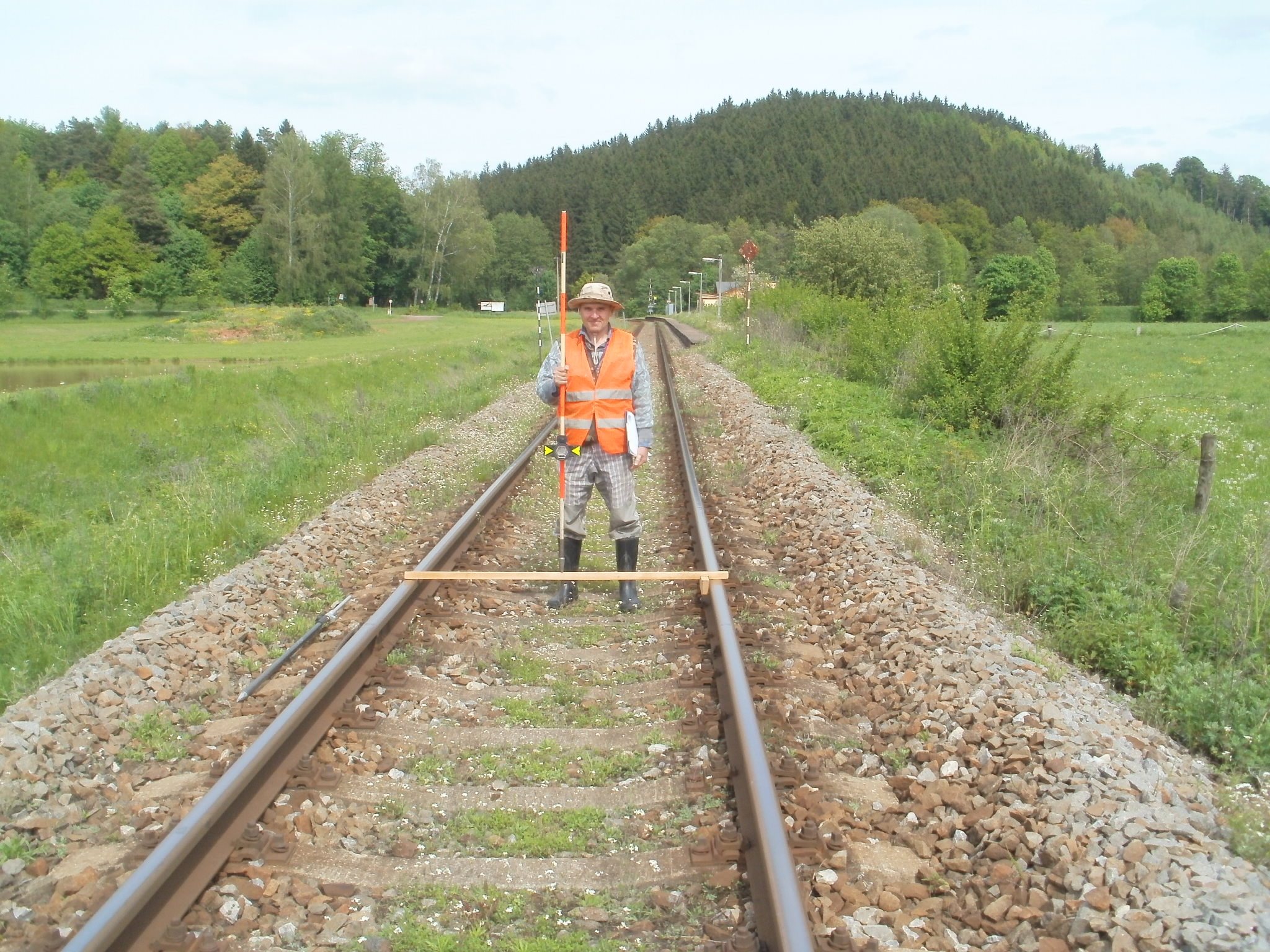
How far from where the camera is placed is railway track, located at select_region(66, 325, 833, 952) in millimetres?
3496

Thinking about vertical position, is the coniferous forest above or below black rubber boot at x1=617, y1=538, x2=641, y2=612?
above

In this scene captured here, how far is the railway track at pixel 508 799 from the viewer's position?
3.50 meters

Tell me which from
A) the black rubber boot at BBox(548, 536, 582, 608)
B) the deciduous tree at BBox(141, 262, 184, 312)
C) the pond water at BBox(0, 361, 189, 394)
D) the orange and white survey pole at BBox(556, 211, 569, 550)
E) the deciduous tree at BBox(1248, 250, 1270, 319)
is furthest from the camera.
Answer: the deciduous tree at BBox(1248, 250, 1270, 319)

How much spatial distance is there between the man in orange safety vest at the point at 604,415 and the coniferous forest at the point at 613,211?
29799 mm

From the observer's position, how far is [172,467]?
14086 mm

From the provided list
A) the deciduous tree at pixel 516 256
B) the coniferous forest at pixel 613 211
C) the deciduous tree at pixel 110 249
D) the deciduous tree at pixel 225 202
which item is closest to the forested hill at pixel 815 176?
the coniferous forest at pixel 613 211

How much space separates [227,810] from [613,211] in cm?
14040

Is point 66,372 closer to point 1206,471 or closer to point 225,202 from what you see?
point 1206,471

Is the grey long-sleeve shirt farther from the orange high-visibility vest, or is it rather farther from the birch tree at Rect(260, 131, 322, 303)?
the birch tree at Rect(260, 131, 322, 303)

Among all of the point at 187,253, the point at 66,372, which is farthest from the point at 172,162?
the point at 66,372

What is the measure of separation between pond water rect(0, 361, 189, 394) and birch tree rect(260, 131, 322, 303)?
160 ft

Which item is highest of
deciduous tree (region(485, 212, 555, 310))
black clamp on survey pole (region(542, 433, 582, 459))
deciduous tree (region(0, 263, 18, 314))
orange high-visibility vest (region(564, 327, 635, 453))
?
deciduous tree (region(485, 212, 555, 310))

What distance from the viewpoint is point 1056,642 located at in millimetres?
A: 6559

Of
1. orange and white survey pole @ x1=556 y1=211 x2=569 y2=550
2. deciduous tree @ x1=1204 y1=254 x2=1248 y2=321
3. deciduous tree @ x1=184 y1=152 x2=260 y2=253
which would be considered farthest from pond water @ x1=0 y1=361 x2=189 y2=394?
deciduous tree @ x1=1204 y1=254 x2=1248 y2=321
